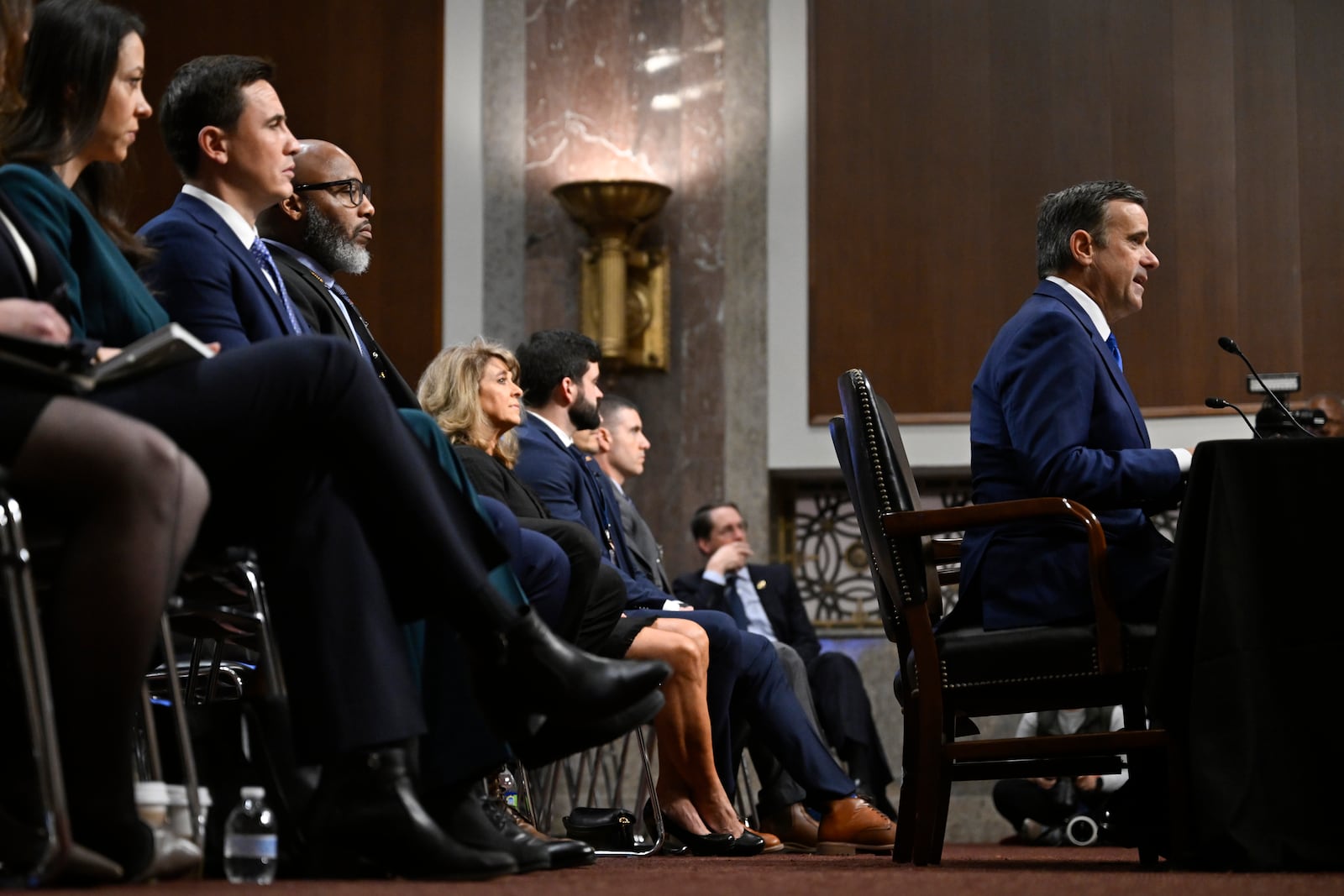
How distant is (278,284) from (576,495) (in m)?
1.61

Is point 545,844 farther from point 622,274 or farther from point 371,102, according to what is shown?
point 371,102

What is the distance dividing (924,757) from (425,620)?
1005 mm

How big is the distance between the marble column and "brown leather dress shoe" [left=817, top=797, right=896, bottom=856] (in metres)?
2.61

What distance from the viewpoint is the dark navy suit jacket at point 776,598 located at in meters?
6.08

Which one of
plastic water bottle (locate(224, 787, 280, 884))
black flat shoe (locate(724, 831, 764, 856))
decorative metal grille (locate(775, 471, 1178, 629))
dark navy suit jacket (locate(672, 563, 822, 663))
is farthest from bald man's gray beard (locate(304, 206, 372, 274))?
decorative metal grille (locate(775, 471, 1178, 629))

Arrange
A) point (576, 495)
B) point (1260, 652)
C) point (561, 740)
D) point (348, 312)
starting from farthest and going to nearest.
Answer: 1. point (576, 495)
2. point (348, 312)
3. point (1260, 652)
4. point (561, 740)

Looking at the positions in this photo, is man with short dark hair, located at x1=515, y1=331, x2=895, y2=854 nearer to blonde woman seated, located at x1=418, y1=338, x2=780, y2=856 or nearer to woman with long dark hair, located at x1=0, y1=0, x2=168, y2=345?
blonde woman seated, located at x1=418, y1=338, x2=780, y2=856

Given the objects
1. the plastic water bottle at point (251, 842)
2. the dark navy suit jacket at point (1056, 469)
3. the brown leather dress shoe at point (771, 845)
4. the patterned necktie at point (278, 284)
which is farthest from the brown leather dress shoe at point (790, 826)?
the plastic water bottle at point (251, 842)

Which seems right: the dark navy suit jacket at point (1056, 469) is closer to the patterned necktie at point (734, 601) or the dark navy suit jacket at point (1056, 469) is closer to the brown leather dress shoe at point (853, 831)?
the brown leather dress shoe at point (853, 831)

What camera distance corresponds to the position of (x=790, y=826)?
4.59 m


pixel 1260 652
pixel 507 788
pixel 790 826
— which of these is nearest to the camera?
pixel 1260 652

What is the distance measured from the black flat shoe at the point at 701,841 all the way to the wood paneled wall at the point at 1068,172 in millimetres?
3080

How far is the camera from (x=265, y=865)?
203 centimetres

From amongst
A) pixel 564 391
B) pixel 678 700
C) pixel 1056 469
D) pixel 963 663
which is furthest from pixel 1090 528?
pixel 564 391
